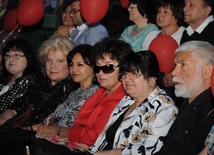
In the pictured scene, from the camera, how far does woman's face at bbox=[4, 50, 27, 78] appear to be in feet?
15.7

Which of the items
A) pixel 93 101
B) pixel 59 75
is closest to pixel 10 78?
pixel 59 75

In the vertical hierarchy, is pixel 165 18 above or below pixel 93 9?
below

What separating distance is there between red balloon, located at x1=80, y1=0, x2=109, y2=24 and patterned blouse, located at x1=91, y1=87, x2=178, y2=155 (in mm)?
1574

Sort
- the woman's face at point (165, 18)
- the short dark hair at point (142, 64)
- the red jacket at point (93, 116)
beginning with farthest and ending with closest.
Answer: the woman's face at point (165, 18) < the red jacket at point (93, 116) < the short dark hair at point (142, 64)

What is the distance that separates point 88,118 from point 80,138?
0.16m

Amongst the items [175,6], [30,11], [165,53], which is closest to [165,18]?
[175,6]

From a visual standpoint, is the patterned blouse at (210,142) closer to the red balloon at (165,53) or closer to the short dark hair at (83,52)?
the red balloon at (165,53)

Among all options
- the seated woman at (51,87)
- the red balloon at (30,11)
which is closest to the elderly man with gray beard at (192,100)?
the seated woman at (51,87)

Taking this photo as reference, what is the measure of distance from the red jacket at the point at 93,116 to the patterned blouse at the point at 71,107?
105 mm

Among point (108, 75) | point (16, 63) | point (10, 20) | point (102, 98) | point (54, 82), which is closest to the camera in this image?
point (108, 75)

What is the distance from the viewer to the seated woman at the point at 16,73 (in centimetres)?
468

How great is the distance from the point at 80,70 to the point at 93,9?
2.72 feet

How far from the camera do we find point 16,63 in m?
4.79

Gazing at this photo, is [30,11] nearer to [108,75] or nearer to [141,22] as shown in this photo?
[141,22]
